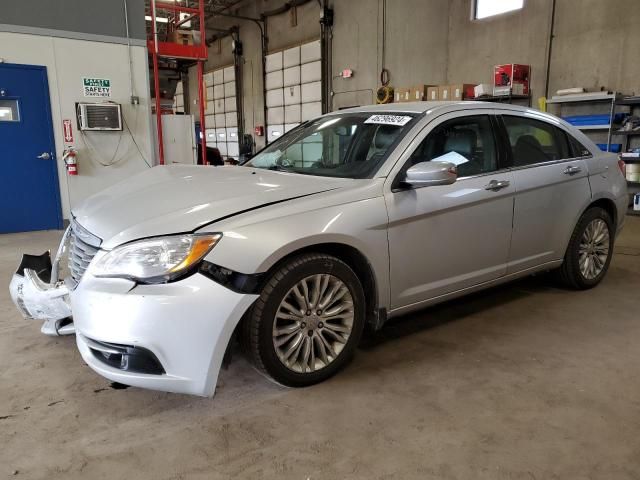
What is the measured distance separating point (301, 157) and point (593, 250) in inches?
94.7

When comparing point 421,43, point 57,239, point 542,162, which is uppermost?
point 421,43

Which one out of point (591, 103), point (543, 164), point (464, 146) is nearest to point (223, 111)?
point (591, 103)

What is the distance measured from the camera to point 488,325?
10.6ft

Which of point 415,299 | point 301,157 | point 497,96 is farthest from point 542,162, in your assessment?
point 497,96

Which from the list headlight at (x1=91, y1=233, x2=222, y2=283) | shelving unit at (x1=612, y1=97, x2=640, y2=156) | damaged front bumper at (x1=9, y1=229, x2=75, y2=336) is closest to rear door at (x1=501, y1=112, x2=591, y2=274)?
headlight at (x1=91, y1=233, x2=222, y2=283)

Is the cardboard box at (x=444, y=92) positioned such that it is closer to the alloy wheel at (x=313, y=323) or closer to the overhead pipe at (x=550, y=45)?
the overhead pipe at (x=550, y=45)

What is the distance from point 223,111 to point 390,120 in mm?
17658

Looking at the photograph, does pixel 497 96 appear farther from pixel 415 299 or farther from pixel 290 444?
pixel 290 444

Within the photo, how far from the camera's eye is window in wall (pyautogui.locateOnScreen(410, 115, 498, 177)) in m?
2.79

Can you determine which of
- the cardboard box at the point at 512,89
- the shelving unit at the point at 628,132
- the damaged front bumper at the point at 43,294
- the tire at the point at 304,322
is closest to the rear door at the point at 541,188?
the tire at the point at 304,322

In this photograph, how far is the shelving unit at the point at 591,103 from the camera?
7.85 meters

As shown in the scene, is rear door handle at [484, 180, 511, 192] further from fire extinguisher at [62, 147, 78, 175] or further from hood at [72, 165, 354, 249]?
fire extinguisher at [62, 147, 78, 175]

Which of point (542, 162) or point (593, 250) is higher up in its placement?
point (542, 162)

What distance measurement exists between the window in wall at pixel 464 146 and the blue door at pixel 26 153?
571 cm
